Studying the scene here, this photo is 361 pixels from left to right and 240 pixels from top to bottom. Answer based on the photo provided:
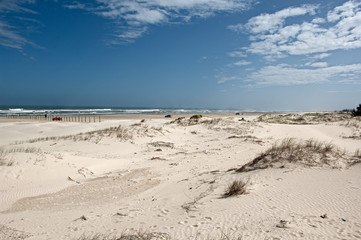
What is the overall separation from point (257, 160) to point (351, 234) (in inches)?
153

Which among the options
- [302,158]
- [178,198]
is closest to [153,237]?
[178,198]

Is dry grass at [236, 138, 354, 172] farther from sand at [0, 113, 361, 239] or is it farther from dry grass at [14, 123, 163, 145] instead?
dry grass at [14, 123, 163, 145]

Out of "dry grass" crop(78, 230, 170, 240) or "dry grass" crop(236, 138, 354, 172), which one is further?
"dry grass" crop(236, 138, 354, 172)

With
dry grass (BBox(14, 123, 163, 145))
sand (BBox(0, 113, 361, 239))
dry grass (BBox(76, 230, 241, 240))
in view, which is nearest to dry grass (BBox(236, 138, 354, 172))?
sand (BBox(0, 113, 361, 239))

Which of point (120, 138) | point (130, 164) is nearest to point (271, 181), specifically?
point (130, 164)

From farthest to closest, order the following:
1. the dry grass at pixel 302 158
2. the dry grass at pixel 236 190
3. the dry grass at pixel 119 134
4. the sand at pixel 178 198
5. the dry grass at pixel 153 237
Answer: the dry grass at pixel 119 134 → the dry grass at pixel 302 158 → the dry grass at pixel 236 190 → the sand at pixel 178 198 → the dry grass at pixel 153 237

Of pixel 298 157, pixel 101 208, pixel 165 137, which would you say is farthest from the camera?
pixel 165 137

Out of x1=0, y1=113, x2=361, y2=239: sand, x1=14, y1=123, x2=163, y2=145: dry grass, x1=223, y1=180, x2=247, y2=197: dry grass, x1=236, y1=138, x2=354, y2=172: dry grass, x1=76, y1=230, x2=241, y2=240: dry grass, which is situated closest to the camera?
x1=76, y1=230, x2=241, y2=240: dry grass

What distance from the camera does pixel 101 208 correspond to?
562 cm

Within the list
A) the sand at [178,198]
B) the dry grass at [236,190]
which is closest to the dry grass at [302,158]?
the sand at [178,198]

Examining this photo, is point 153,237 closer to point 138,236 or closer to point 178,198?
point 138,236

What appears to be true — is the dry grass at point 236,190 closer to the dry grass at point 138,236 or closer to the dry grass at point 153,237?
the dry grass at point 153,237

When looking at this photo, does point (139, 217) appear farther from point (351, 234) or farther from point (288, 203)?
point (351, 234)

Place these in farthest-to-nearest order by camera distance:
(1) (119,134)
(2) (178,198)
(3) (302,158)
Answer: (1) (119,134)
(3) (302,158)
(2) (178,198)
